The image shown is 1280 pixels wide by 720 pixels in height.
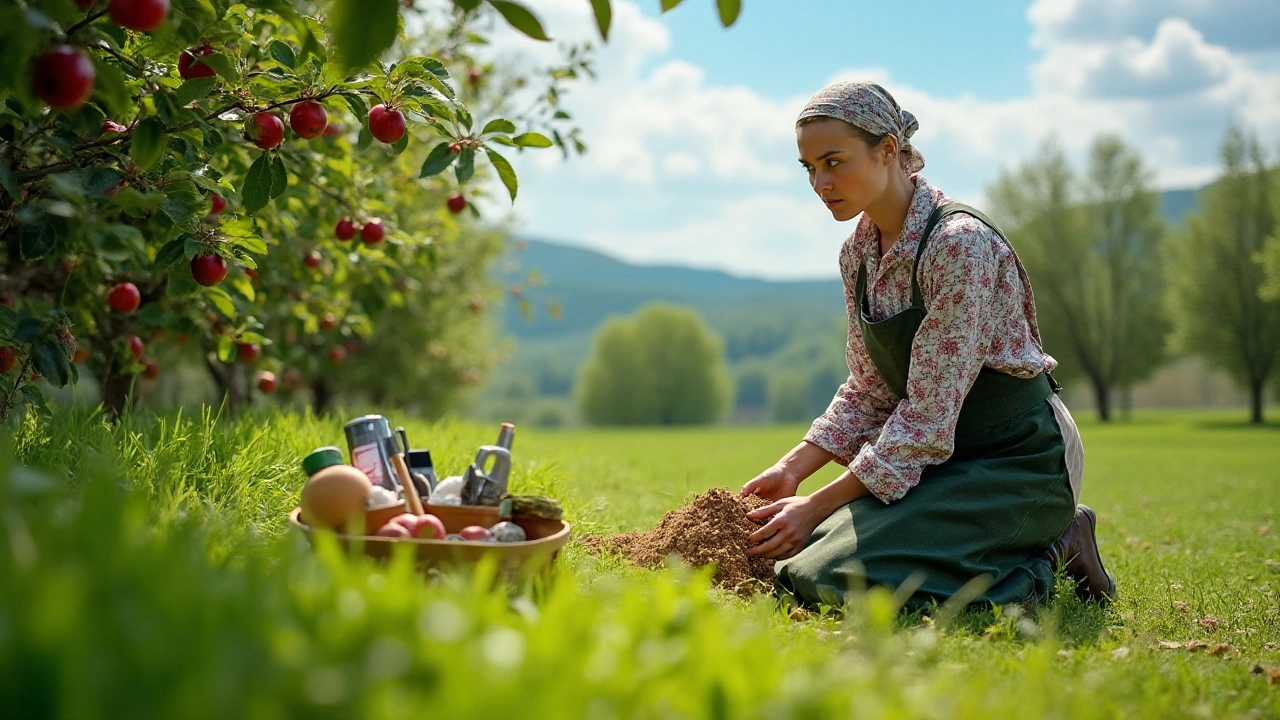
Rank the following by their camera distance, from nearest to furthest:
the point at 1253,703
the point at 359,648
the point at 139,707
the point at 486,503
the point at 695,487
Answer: the point at 139,707
the point at 359,648
the point at 1253,703
the point at 486,503
the point at 695,487

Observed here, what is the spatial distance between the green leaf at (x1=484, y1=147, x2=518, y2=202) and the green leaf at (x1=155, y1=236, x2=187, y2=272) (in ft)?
3.62

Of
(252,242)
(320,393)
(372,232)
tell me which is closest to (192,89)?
(252,242)

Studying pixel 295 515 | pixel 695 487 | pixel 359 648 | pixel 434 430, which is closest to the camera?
pixel 359 648

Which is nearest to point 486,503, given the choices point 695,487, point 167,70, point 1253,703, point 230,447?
point 230,447

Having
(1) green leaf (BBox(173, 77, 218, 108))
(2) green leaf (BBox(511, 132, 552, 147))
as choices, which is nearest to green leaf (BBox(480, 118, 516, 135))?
(2) green leaf (BBox(511, 132, 552, 147))

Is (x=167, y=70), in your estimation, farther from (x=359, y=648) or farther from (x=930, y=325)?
(x=930, y=325)

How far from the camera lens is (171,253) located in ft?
11.0

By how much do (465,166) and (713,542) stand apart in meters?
1.80

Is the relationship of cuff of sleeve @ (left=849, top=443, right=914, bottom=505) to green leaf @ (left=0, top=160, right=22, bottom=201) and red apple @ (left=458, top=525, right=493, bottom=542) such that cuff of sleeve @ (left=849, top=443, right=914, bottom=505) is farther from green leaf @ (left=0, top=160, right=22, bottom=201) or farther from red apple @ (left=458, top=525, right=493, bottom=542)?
green leaf @ (left=0, top=160, right=22, bottom=201)

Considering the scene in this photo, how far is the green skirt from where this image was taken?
3.60 meters

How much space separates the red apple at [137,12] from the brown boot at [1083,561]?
3699 millimetres

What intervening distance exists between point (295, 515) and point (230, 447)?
1393 millimetres

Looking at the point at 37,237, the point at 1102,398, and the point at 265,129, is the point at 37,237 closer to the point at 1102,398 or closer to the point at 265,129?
the point at 265,129

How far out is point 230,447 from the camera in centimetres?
424
